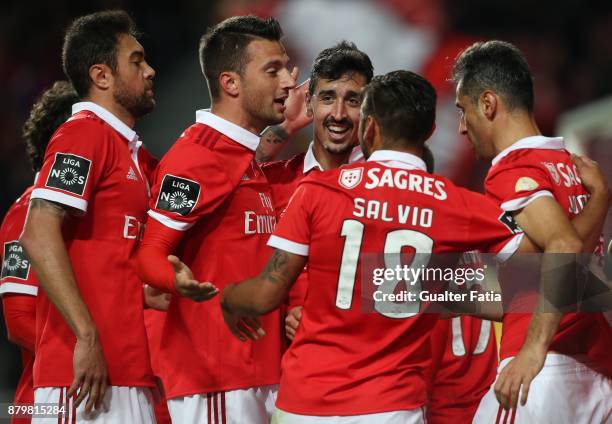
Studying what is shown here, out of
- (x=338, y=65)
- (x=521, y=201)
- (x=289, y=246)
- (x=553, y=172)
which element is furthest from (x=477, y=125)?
(x=289, y=246)

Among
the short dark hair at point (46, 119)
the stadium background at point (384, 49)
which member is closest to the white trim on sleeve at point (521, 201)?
the short dark hair at point (46, 119)

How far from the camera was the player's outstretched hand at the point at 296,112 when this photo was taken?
182 inches

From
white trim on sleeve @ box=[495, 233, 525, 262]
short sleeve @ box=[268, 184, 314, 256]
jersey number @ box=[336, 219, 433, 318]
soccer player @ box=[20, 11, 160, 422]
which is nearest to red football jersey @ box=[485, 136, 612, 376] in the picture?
white trim on sleeve @ box=[495, 233, 525, 262]

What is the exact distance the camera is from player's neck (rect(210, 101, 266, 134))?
3.81 m

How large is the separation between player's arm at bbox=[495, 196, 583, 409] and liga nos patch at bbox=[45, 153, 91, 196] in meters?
1.62

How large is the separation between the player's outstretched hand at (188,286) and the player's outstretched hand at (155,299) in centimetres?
59

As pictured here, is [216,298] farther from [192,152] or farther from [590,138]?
[590,138]

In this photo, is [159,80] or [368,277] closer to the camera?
[368,277]

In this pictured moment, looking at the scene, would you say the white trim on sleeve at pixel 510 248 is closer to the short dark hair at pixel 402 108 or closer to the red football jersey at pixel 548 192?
the red football jersey at pixel 548 192

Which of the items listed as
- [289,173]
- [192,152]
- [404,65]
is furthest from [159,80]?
[192,152]

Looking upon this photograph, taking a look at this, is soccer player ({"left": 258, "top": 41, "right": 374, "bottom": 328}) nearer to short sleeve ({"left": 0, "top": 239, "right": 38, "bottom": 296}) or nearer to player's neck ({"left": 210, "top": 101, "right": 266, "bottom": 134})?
player's neck ({"left": 210, "top": 101, "right": 266, "bottom": 134})

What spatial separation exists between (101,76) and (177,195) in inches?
29.6

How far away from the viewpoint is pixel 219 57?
3906 millimetres

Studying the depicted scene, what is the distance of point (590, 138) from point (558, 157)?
17.3ft
